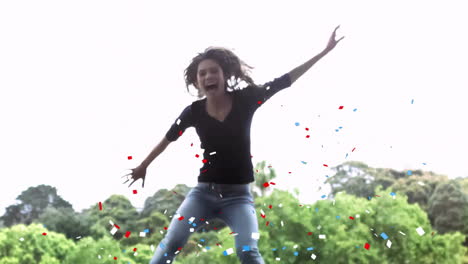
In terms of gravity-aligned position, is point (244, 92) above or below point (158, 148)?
above

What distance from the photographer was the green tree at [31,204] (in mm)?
32062

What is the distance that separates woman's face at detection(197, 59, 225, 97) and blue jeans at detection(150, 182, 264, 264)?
2.73 ft

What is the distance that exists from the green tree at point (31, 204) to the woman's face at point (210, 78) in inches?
1134

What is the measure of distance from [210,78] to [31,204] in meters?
30.0

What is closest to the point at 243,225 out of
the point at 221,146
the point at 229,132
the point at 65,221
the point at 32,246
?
the point at 221,146

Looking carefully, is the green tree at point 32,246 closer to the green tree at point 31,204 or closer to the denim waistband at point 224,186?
the green tree at point 31,204

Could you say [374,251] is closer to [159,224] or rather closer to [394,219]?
[394,219]

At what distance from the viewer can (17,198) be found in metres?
32.0

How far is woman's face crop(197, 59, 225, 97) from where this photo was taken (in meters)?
4.93

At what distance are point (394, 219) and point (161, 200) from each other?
11560mm

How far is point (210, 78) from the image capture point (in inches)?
194

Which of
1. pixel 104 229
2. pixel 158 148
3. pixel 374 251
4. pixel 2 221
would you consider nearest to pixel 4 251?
pixel 2 221

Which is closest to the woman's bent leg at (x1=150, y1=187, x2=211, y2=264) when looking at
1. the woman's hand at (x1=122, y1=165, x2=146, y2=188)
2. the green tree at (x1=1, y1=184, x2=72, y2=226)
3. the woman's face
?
the woman's hand at (x1=122, y1=165, x2=146, y2=188)

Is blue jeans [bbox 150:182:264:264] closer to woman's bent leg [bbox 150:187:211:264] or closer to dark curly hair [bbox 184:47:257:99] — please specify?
woman's bent leg [bbox 150:187:211:264]
